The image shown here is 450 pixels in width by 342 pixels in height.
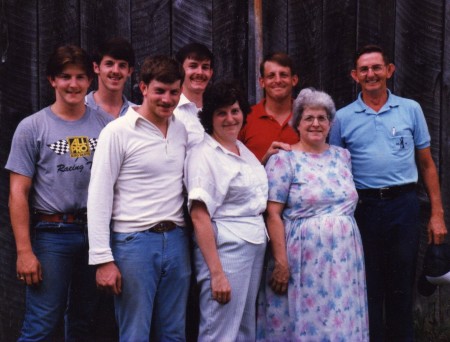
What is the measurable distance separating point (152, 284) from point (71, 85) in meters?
1.02

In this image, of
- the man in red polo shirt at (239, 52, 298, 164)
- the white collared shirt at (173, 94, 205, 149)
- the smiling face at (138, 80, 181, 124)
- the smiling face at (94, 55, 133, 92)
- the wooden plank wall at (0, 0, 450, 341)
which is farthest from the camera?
the wooden plank wall at (0, 0, 450, 341)

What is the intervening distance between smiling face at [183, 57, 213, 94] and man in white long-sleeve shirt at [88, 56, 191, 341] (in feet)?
2.05

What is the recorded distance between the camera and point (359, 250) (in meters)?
3.46

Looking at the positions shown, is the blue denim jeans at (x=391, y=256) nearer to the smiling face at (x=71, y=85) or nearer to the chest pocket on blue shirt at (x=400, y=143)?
the chest pocket on blue shirt at (x=400, y=143)

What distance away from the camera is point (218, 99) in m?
3.29

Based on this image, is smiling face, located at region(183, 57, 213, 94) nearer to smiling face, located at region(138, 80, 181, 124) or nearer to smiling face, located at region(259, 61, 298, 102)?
smiling face, located at region(259, 61, 298, 102)

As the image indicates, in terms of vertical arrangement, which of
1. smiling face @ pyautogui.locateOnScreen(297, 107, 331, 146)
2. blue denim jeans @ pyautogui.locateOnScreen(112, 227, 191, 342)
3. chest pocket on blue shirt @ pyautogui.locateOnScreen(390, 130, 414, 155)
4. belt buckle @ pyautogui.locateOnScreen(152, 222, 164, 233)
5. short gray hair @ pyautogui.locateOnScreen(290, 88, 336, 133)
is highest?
short gray hair @ pyautogui.locateOnScreen(290, 88, 336, 133)

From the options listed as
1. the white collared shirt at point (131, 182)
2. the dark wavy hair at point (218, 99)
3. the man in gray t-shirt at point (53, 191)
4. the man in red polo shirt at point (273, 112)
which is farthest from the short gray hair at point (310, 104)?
the man in gray t-shirt at point (53, 191)

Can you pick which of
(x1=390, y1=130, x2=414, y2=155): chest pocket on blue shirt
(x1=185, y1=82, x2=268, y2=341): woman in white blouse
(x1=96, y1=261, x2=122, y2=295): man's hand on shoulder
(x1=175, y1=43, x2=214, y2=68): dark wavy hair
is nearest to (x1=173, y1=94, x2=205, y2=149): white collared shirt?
(x1=185, y1=82, x2=268, y2=341): woman in white blouse

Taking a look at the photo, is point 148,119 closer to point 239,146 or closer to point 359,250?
point 239,146

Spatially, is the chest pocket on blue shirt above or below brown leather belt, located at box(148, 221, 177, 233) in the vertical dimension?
above

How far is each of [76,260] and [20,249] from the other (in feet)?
0.92

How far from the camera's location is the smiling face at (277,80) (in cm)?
379

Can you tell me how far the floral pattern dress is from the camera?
132 inches
